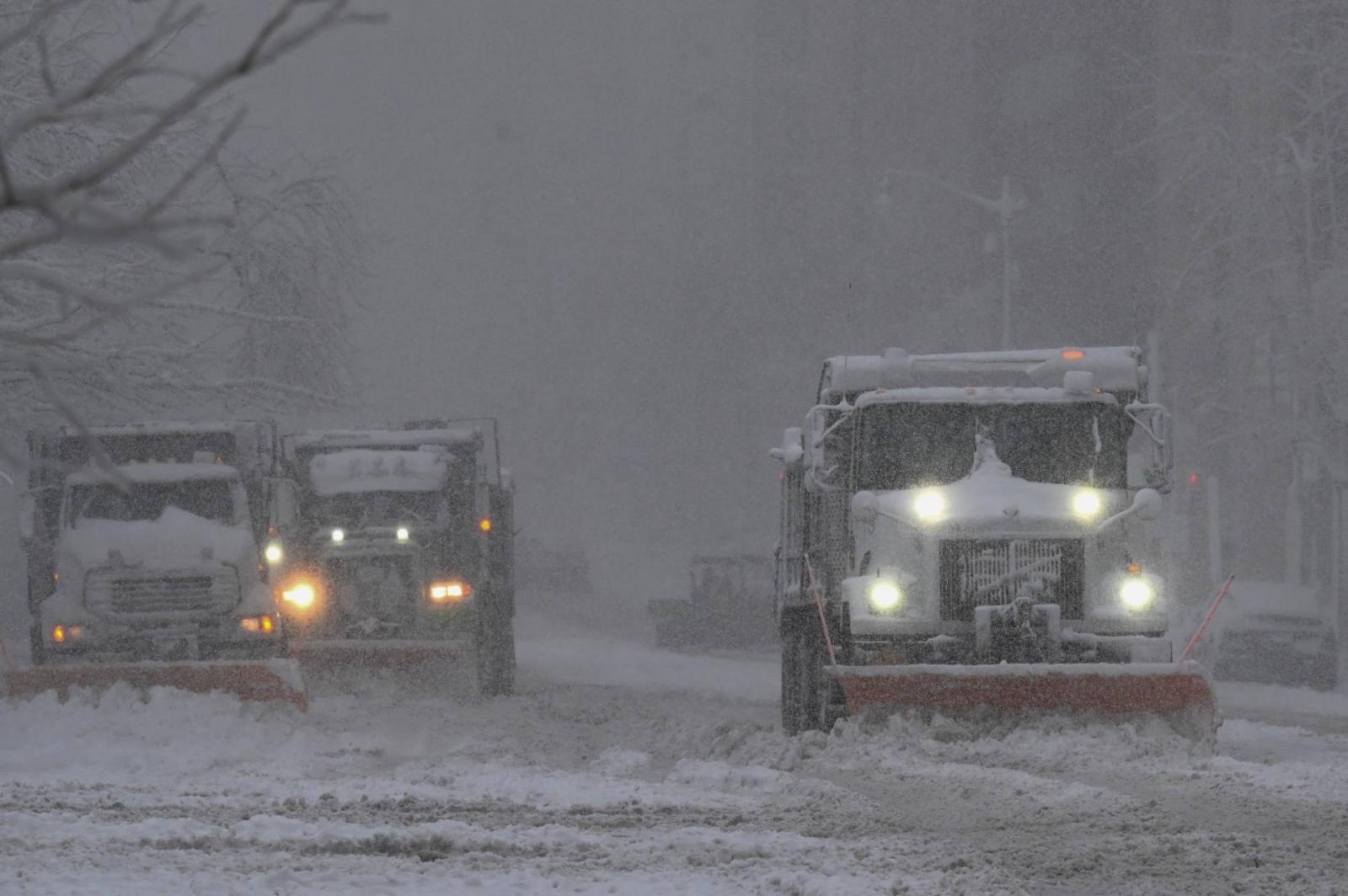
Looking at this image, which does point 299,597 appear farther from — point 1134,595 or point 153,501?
point 1134,595

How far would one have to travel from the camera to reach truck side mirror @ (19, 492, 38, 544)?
1741cm

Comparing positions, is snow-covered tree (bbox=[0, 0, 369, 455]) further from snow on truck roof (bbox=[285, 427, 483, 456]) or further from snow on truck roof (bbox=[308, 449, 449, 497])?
snow on truck roof (bbox=[308, 449, 449, 497])

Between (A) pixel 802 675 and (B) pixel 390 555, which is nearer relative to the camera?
(A) pixel 802 675

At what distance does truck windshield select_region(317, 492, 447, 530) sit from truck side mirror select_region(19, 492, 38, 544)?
3.12 m

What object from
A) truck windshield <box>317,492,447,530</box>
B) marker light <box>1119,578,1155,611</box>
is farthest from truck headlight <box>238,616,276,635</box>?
marker light <box>1119,578,1155,611</box>

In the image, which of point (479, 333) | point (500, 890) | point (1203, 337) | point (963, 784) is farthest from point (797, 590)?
point (479, 333)

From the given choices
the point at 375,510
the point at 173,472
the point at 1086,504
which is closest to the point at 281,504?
the point at 173,472

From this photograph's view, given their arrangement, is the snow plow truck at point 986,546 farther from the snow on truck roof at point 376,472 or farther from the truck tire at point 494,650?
the snow on truck roof at point 376,472

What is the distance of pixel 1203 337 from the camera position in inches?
1453

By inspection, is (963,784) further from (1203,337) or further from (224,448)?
(1203,337)

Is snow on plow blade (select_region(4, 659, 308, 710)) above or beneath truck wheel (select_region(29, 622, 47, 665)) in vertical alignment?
beneath

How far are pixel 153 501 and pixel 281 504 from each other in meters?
1.31

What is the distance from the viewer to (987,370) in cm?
1402

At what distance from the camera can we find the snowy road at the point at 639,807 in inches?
301
